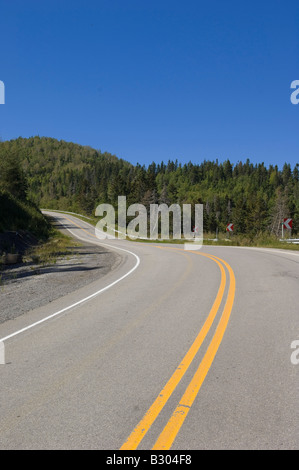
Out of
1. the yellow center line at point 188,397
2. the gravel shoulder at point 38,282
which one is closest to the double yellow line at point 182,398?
the yellow center line at point 188,397

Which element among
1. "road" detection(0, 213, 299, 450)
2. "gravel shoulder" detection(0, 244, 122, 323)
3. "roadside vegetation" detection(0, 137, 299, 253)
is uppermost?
"roadside vegetation" detection(0, 137, 299, 253)

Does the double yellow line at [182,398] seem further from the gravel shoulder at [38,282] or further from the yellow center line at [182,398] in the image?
the gravel shoulder at [38,282]

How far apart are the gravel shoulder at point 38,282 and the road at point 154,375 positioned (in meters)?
0.77

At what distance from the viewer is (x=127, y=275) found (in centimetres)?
1266

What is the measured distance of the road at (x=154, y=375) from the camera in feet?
9.74

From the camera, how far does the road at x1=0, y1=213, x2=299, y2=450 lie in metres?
2.97

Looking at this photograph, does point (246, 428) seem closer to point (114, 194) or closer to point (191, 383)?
point (191, 383)

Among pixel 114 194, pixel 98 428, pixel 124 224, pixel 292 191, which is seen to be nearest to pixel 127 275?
pixel 98 428

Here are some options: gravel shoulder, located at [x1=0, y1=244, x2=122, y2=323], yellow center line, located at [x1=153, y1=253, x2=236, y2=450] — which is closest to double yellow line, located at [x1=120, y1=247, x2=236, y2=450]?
yellow center line, located at [x1=153, y1=253, x2=236, y2=450]

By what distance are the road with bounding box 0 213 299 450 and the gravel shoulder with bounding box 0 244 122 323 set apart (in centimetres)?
77

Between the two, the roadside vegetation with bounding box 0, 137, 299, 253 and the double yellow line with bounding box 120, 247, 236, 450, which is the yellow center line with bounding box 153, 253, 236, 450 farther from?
the roadside vegetation with bounding box 0, 137, 299, 253

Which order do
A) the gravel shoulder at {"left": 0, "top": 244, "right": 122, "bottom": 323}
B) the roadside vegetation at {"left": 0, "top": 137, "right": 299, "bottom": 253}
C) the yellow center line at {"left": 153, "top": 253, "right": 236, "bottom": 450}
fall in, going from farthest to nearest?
the roadside vegetation at {"left": 0, "top": 137, "right": 299, "bottom": 253} → the gravel shoulder at {"left": 0, "top": 244, "right": 122, "bottom": 323} → the yellow center line at {"left": 153, "top": 253, "right": 236, "bottom": 450}

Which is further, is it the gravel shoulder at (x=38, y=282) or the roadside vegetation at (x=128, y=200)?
the roadside vegetation at (x=128, y=200)

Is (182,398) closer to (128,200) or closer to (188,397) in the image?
(188,397)
